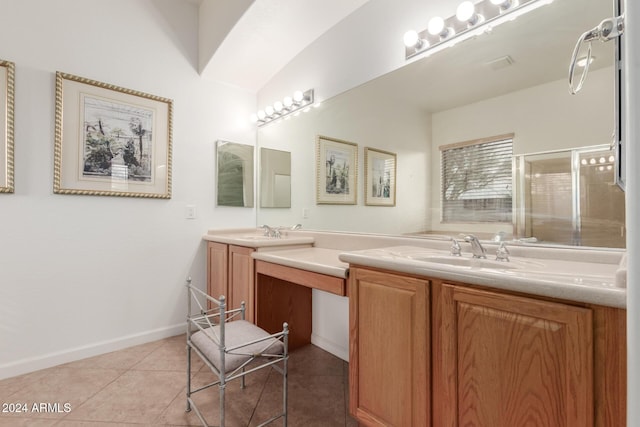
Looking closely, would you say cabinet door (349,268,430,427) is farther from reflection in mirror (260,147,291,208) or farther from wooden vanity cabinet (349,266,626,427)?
reflection in mirror (260,147,291,208)

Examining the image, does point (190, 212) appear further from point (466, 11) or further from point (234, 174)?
point (466, 11)

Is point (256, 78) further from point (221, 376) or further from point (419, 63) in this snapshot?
point (221, 376)

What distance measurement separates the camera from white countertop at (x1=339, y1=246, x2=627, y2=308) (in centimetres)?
71

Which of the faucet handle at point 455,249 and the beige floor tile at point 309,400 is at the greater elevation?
the faucet handle at point 455,249

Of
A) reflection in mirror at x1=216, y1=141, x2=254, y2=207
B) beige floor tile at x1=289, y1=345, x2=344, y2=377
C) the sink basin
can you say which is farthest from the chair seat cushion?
reflection in mirror at x1=216, y1=141, x2=254, y2=207

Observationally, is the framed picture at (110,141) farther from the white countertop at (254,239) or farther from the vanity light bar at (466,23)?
the vanity light bar at (466,23)

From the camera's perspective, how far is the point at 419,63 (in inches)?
65.7

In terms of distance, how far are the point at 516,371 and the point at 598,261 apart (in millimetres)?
645

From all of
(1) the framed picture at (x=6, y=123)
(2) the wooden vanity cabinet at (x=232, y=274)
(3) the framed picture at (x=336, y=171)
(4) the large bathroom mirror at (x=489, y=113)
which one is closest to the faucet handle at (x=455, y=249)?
(4) the large bathroom mirror at (x=489, y=113)

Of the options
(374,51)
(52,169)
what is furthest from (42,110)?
(374,51)

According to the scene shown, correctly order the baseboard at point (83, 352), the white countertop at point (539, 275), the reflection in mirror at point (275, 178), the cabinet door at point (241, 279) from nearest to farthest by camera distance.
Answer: the white countertop at point (539, 275), the baseboard at point (83, 352), the cabinet door at point (241, 279), the reflection in mirror at point (275, 178)

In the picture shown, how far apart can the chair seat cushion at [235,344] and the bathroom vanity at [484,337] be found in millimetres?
357

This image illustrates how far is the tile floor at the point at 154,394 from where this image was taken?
144 cm

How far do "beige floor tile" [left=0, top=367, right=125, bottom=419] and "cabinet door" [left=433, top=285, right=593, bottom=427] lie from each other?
185 centimetres
